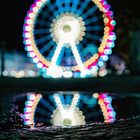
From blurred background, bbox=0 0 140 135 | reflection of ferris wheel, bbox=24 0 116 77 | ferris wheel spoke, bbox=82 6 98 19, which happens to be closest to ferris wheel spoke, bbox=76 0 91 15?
reflection of ferris wheel, bbox=24 0 116 77

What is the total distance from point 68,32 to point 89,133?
17.2m

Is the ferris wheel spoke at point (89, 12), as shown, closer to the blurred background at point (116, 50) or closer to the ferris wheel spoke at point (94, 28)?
the ferris wheel spoke at point (94, 28)

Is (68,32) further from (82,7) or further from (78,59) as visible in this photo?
(82,7)

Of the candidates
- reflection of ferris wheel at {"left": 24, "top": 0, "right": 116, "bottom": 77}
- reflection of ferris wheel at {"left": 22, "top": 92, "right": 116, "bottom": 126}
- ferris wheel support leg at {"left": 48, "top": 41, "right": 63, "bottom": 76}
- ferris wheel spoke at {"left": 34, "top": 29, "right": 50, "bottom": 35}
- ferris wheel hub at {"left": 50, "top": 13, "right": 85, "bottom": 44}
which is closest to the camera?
reflection of ferris wheel at {"left": 22, "top": 92, "right": 116, "bottom": 126}

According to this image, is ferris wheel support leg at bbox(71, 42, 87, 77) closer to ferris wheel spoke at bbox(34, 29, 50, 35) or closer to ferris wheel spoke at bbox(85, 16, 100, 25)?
ferris wheel spoke at bbox(85, 16, 100, 25)

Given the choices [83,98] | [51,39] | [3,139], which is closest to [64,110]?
[83,98]

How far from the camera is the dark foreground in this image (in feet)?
18.9

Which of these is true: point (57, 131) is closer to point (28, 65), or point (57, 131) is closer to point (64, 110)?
point (64, 110)

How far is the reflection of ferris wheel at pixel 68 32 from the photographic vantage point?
22.6 metres

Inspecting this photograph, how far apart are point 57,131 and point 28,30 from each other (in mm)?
16591

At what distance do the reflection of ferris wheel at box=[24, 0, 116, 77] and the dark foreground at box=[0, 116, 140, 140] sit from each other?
616 inches

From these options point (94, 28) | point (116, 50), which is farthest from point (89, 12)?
point (116, 50)

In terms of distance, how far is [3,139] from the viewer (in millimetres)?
5898

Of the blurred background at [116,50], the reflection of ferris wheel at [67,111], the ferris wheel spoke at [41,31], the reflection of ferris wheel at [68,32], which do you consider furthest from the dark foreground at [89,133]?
the ferris wheel spoke at [41,31]
